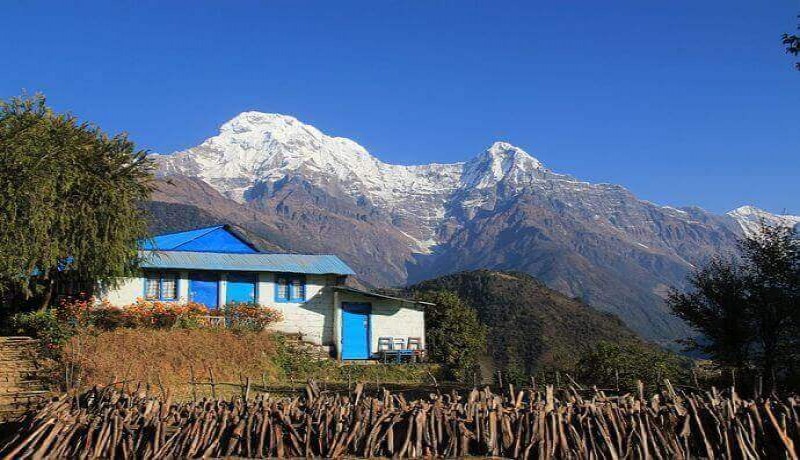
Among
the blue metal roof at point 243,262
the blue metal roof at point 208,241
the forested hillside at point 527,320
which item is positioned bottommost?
the forested hillside at point 527,320

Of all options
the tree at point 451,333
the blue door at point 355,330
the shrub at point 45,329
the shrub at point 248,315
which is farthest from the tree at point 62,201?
the tree at point 451,333

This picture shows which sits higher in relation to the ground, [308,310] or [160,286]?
[160,286]

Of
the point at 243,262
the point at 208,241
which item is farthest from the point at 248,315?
the point at 208,241

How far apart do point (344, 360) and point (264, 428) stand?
17.7 meters

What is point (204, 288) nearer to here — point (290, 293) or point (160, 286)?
point (160, 286)

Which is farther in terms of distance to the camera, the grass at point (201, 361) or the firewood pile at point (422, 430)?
the grass at point (201, 361)

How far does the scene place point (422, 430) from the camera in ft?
29.1

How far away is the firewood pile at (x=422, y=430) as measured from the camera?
8633 millimetres

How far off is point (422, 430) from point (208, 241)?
76.3 feet

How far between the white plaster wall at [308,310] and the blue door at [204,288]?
1.77 m

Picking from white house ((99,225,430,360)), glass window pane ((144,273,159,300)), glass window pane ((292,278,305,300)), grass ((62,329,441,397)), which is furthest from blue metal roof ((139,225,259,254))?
grass ((62,329,441,397))

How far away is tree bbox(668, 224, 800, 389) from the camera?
1900 centimetres

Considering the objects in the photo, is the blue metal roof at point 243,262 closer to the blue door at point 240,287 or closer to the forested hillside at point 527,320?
the blue door at point 240,287

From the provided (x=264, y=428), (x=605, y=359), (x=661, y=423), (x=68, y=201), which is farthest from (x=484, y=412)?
(x=68, y=201)
